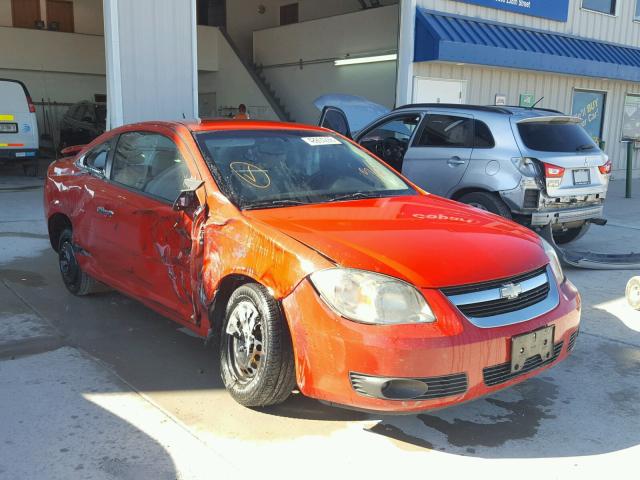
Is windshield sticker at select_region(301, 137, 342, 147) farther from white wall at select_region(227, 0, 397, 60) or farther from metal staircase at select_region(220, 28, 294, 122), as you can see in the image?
white wall at select_region(227, 0, 397, 60)

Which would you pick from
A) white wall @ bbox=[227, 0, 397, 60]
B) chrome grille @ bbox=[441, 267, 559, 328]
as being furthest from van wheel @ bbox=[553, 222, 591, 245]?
white wall @ bbox=[227, 0, 397, 60]

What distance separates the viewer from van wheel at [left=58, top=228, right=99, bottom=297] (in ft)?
16.9

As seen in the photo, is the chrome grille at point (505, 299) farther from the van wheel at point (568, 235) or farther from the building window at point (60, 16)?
the building window at point (60, 16)

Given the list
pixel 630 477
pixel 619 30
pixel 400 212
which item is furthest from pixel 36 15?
pixel 630 477

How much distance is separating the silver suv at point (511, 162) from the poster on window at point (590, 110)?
29.4ft

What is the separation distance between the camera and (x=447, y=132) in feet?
23.3

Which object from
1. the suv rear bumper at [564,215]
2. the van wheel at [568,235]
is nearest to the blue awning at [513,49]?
the van wheel at [568,235]

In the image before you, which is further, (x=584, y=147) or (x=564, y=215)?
(x=584, y=147)

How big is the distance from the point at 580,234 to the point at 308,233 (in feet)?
18.8

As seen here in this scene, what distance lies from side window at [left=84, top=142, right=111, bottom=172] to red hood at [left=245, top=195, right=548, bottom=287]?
2.05 m

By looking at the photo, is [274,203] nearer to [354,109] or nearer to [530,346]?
[530,346]

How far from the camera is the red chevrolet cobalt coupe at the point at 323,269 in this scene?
2.77 m

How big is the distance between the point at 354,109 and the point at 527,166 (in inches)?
140

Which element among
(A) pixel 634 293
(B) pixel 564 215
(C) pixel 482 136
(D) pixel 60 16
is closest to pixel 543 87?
(C) pixel 482 136
